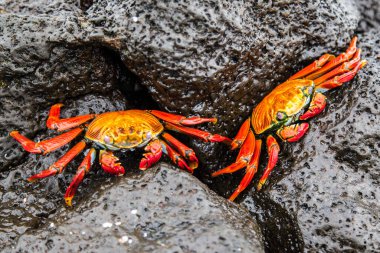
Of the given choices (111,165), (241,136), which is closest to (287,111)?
(241,136)

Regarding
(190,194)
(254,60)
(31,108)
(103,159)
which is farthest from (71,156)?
(254,60)

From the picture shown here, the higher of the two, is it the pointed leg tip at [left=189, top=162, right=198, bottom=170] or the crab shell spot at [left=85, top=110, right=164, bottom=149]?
the crab shell spot at [left=85, top=110, right=164, bottom=149]

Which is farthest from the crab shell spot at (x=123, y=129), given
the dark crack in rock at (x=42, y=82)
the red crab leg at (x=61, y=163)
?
the dark crack in rock at (x=42, y=82)

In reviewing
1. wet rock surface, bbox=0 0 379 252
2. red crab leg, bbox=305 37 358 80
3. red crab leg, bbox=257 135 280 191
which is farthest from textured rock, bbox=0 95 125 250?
red crab leg, bbox=305 37 358 80

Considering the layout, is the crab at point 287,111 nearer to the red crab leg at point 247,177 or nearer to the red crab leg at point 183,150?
the red crab leg at point 247,177

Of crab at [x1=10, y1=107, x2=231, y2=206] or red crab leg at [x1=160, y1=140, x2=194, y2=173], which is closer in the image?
crab at [x1=10, y1=107, x2=231, y2=206]

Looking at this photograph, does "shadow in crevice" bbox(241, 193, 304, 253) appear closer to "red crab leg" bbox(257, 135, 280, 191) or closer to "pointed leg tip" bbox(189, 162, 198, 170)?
"red crab leg" bbox(257, 135, 280, 191)

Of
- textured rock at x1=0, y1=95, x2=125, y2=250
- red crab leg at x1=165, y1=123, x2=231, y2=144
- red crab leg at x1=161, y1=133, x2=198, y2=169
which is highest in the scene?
red crab leg at x1=165, y1=123, x2=231, y2=144

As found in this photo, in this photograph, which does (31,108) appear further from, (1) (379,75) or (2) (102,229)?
(1) (379,75)
